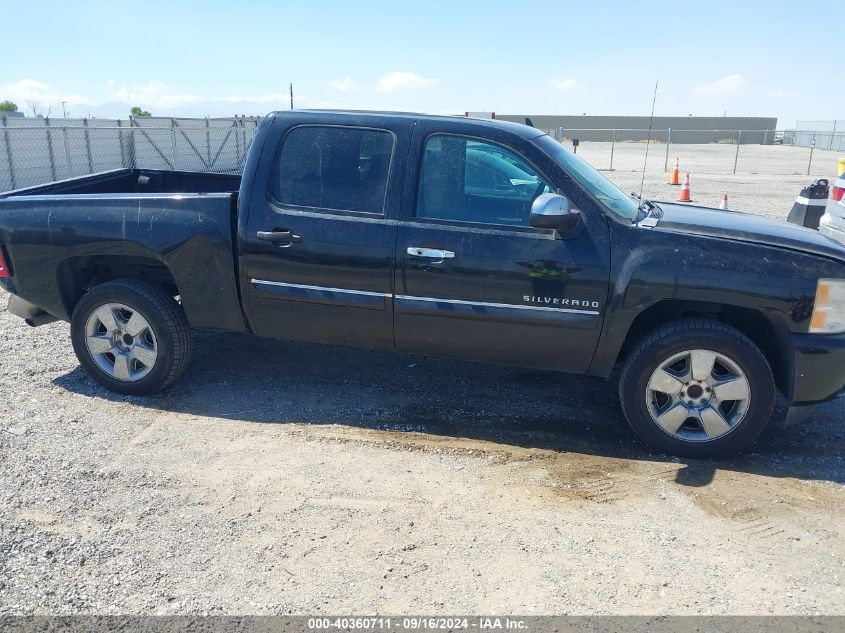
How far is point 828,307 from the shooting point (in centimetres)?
402

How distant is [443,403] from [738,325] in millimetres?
1991

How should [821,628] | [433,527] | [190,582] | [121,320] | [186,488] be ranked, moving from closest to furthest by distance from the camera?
[821,628]
[190,582]
[433,527]
[186,488]
[121,320]

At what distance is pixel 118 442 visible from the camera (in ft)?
14.4

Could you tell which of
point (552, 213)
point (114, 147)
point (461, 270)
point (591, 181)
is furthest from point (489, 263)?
point (114, 147)

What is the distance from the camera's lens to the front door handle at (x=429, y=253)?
4.32 m

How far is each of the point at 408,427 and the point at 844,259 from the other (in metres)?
2.77

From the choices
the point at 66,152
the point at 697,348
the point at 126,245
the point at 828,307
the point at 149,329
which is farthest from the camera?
the point at 66,152

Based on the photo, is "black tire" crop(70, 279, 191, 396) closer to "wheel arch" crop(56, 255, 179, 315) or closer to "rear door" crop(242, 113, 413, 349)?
"wheel arch" crop(56, 255, 179, 315)

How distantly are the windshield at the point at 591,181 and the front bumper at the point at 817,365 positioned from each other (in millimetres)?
1239

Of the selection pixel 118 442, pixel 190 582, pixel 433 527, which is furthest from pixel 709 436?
pixel 118 442

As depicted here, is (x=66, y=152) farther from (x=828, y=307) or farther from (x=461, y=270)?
(x=828, y=307)

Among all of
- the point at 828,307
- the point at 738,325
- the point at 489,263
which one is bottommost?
the point at 738,325

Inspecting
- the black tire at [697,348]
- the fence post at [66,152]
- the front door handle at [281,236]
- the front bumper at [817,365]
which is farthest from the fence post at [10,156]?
the front bumper at [817,365]

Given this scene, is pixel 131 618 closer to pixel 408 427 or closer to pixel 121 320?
pixel 408 427
